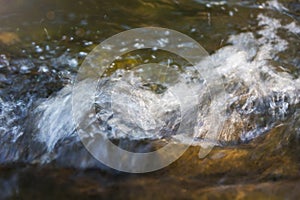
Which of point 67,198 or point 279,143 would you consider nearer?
point 67,198

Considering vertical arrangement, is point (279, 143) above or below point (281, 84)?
below

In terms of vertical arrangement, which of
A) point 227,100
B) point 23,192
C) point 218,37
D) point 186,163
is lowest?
point 23,192

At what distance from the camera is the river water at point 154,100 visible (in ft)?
8.43

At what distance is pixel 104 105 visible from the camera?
326 cm

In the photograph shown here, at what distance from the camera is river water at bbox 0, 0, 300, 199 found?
8.43ft

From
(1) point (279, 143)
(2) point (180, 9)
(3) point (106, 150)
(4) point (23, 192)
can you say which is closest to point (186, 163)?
(3) point (106, 150)

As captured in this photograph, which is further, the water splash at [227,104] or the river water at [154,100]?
the water splash at [227,104]

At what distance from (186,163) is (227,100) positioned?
42.1 inches

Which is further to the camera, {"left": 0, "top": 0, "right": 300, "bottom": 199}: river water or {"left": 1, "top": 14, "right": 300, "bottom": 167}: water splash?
{"left": 1, "top": 14, "right": 300, "bottom": 167}: water splash

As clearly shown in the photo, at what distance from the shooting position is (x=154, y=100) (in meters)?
3.60

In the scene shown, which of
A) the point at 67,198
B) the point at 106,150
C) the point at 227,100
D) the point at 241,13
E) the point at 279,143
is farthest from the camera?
the point at 241,13

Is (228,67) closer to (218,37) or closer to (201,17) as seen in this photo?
(218,37)

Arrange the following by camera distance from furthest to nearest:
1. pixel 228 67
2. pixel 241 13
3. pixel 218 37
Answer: pixel 241 13, pixel 218 37, pixel 228 67

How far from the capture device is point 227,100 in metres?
3.56
